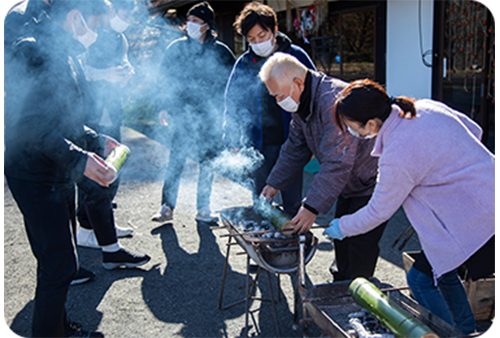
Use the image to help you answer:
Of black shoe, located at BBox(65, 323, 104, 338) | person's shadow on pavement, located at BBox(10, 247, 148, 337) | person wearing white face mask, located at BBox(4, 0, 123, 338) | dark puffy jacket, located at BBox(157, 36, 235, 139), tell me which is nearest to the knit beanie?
dark puffy jacket, located at BBox(157, 36, 235, 139)

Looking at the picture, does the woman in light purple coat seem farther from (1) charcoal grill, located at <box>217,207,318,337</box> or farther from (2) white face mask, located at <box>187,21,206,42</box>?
(2) white face mask, located at <box>187,21,206,42</box>

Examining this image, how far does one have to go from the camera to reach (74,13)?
2701mm

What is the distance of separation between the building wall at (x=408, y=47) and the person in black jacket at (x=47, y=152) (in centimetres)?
555

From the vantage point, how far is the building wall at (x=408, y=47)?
21.5ft

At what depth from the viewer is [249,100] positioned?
4211 millimetres

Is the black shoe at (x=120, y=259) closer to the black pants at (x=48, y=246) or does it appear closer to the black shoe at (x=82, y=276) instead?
the black shoe at (x=82, y=276)

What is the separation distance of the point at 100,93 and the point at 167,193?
1432mm

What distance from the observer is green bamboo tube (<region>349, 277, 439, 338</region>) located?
1827 mm

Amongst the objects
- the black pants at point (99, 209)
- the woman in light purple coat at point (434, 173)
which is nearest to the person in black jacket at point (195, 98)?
the black pants at point (99, 209)

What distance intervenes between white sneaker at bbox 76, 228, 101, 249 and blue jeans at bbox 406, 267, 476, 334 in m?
3.40

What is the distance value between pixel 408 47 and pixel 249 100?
390cm

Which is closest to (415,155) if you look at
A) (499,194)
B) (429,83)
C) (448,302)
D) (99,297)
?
(499,194)

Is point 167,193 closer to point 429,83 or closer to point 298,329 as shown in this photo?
point 298,329

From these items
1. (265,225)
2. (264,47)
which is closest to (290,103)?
(265,225)
